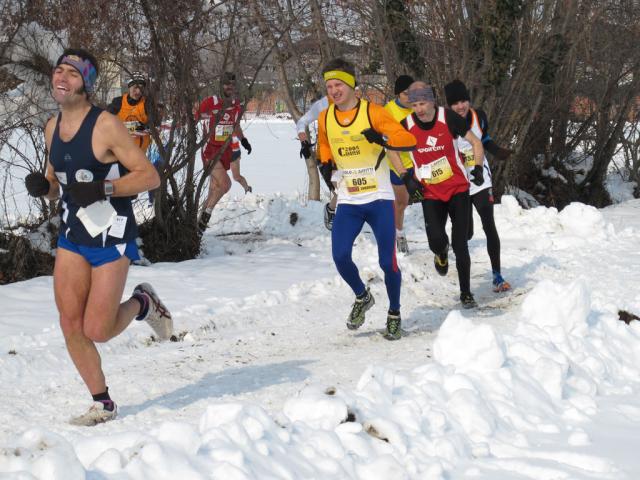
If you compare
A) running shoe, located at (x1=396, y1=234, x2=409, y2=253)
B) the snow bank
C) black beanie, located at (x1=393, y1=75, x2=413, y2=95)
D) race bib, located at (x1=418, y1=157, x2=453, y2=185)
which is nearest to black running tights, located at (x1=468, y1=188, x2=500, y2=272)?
race bib, located at (x1=418, y1=157, x2=453, y2=185)

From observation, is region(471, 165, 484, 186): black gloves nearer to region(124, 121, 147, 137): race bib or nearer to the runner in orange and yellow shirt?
the runner in orange and yellow shirt

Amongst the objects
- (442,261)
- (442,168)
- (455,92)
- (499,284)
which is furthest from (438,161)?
(499,284)

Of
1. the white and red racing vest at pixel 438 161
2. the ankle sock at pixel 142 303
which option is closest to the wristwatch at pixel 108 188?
the ankle sock at pixel 142 303

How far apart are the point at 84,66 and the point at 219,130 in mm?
6497

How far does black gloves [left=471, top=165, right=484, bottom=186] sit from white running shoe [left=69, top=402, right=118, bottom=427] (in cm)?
415

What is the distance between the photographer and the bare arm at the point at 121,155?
470 cm

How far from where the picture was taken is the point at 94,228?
4.74m

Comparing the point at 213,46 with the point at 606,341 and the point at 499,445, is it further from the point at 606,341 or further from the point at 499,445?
the point at 499,445

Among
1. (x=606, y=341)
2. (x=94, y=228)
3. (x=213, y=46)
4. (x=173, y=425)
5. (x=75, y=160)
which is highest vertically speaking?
(x=213, y=46)

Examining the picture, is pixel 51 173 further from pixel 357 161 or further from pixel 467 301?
pixel 467 301

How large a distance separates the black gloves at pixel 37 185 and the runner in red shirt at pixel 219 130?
5.70 m

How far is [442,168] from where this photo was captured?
7.99 meters

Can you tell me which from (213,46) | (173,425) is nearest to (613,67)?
(213,46)

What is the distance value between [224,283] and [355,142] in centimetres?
262
